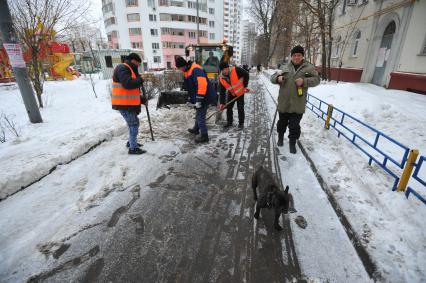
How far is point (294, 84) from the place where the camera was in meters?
4.00

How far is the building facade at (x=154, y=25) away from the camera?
37931 mm

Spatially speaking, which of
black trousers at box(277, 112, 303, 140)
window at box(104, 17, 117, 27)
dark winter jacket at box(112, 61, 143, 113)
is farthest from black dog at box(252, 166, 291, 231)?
window at box(104, 17, 117, 27)

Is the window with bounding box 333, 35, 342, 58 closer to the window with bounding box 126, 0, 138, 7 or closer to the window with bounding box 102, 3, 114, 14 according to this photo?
the window with bounding box 126, 0, 138, 7

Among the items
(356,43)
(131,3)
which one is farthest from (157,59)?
(356,43)

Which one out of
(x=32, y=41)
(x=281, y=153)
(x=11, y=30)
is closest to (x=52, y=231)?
(x=281, y=153)

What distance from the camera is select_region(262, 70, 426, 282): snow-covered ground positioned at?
1.97 meters

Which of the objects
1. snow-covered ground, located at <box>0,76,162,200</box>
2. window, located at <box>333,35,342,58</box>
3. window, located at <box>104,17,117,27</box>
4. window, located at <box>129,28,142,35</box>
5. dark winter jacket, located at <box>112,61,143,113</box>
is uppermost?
window, located at <box>104,17,117,27</box>

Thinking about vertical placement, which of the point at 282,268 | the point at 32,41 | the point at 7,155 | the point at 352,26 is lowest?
the point at 282,268

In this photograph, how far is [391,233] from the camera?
2.22 meters

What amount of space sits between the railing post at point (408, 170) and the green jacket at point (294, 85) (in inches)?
70.5

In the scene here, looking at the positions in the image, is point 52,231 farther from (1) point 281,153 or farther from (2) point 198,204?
(1) point 281,153

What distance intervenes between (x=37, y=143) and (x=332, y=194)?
17.9ft

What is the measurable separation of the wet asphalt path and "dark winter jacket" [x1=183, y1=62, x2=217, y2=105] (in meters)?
1.78

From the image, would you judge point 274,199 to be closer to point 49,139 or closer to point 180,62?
point 180,62
